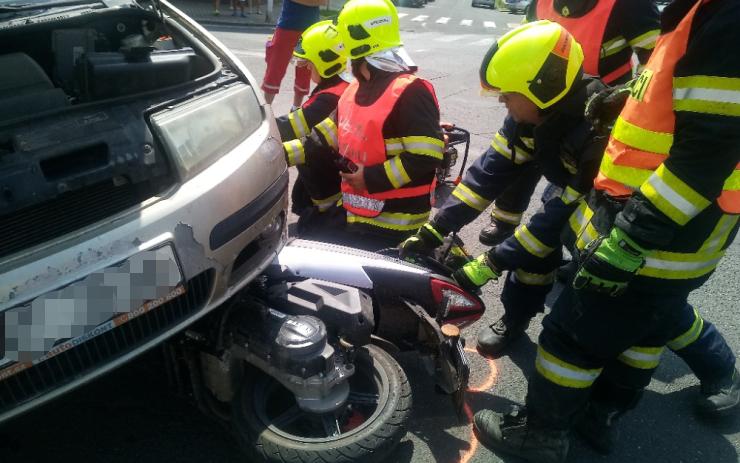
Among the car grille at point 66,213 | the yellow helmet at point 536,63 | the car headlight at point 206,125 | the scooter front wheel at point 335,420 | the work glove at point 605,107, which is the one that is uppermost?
the yellow helmet at point 536,63

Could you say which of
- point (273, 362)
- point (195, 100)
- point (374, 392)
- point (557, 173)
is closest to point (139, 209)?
point (195, 100)

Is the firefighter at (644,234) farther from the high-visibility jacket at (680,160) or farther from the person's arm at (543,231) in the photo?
the person's arm at (543,231)

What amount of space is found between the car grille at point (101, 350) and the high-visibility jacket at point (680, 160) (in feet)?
4.73

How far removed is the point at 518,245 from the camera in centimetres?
253

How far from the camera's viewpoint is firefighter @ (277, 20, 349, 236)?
3.66 m

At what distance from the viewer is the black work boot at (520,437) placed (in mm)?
2307

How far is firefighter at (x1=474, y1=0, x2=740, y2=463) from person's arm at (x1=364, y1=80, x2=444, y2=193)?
2.70 ft

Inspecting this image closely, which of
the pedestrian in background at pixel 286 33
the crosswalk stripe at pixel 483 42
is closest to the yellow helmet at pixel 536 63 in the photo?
the pedestrian in background at pixel 286 33

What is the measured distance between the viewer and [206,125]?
2041 millimetres

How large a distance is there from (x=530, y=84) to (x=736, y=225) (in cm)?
95

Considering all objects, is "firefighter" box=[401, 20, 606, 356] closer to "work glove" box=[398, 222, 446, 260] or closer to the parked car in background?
"work glove" box=[398, 222, 446, 260]

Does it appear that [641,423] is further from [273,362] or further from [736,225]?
[273,362]

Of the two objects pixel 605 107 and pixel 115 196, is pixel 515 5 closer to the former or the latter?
pixel 605 107

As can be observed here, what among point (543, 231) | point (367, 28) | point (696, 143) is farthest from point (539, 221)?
point (367, 28)
